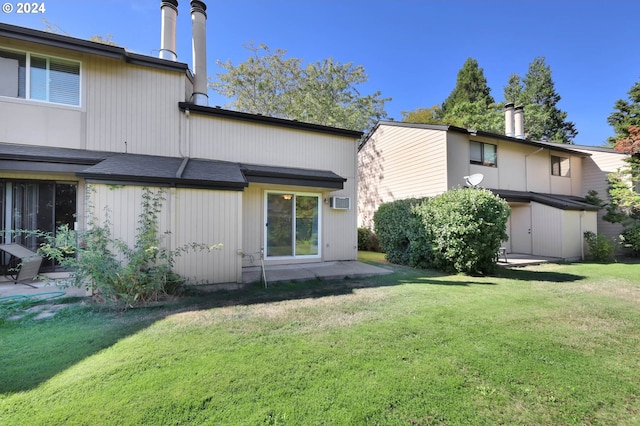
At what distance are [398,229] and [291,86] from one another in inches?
681

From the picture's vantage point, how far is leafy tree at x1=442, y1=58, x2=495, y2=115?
1204 inches

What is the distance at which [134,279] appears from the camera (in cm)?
493

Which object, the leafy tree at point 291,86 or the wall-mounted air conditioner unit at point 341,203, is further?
the leafy tree at point 291,86

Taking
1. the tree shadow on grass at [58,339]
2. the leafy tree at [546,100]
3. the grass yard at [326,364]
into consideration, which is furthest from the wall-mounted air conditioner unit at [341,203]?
the leafy tree at [546,100]

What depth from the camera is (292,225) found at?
8.86 metres

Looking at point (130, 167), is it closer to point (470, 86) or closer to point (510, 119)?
point (510, 119)

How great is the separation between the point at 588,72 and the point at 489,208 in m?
19.2

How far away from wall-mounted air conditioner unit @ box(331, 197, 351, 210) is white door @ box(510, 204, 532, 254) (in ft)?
30.5

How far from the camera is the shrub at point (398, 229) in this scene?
964cm

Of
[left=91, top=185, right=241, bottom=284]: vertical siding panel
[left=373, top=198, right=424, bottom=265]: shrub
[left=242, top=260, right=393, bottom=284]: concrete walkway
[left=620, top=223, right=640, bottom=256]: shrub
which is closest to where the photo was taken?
[left=91, top=185, right=241, bottom=284]: vertical siding panel

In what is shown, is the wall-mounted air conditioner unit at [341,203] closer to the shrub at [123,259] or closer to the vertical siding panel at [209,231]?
the vertical siding panel at [209,231]

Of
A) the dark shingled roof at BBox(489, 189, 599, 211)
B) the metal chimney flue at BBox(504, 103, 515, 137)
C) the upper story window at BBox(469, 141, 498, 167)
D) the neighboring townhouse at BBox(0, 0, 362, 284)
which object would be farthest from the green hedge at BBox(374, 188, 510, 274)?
the metal chimney flue at BBox(504, 103, 515, 137)

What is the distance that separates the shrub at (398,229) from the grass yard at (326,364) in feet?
14.5

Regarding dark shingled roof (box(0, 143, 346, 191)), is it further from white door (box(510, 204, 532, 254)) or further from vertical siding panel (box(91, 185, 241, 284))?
white door (box(510, 204, 532, 254))
